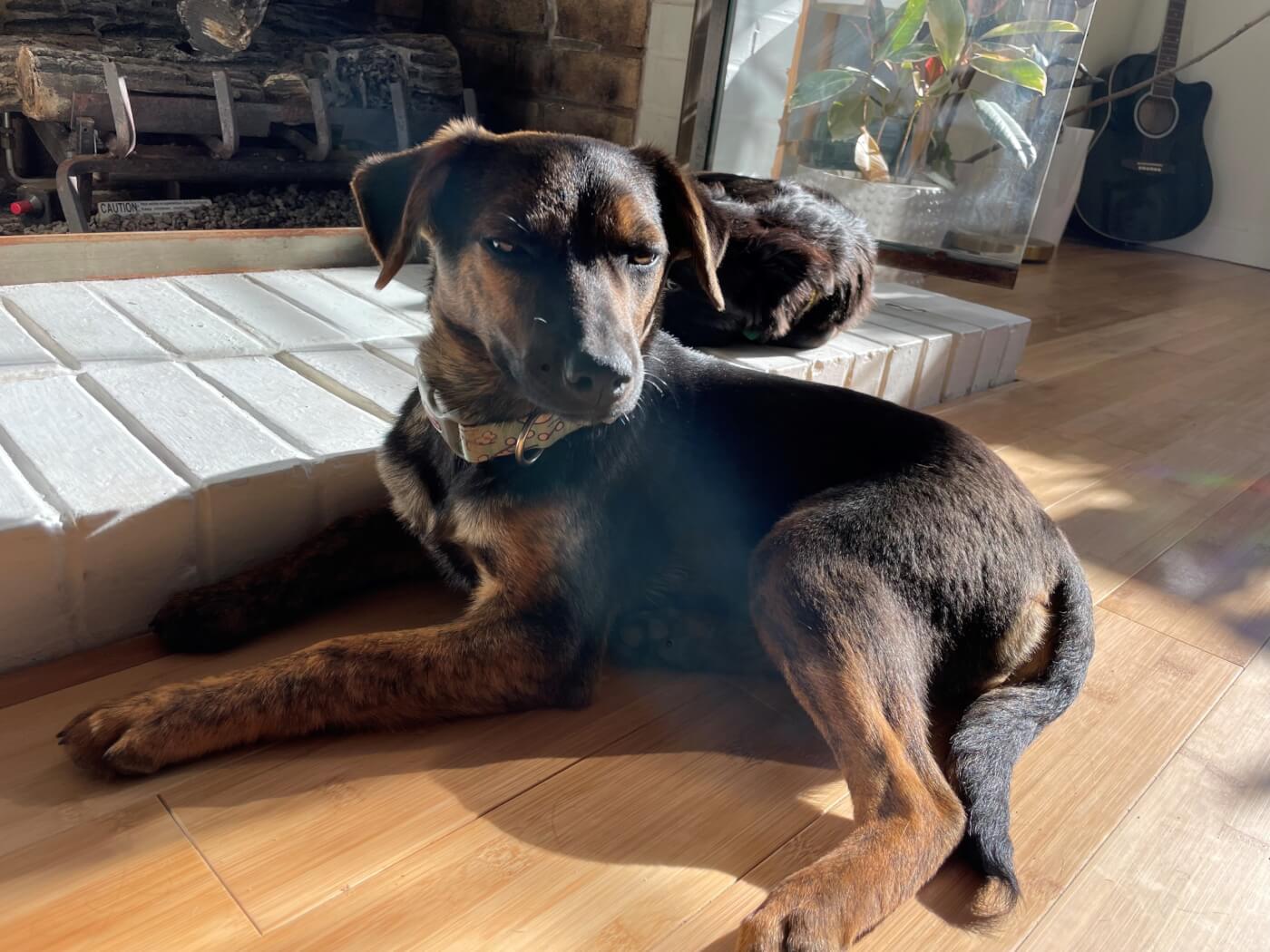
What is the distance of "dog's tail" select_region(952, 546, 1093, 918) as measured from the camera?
1299 mm

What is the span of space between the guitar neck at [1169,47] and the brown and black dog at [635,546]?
24.8ft

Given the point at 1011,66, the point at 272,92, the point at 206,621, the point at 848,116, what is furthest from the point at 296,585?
the point at 1011,66

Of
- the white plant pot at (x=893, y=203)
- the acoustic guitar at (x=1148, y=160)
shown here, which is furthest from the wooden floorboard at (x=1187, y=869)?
the acoustic guitar at (x=1148, y=160)

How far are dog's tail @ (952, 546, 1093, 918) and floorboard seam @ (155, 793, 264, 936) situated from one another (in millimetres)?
962

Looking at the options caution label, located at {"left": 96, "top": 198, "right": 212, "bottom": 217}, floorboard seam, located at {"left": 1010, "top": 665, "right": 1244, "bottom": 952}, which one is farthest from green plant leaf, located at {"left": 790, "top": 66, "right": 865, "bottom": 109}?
floorboard seam, located at {"left": 1010, "top": 665, "right": 1244, "bottom": 952}

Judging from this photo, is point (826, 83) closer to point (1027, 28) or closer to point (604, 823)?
point (1027, 28)

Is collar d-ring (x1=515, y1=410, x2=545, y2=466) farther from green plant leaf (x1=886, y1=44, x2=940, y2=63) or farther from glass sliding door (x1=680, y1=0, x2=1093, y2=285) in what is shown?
green plant leaf (x1=886, y1=44, x2=940, y2=63)

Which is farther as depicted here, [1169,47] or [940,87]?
[1169,47]

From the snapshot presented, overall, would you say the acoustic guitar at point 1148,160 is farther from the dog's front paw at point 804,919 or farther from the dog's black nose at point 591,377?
the dog's front paw at point 804,919

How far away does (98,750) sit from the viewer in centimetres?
132

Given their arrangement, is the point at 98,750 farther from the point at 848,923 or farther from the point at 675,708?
the point at 848,923

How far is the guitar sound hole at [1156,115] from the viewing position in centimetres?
770

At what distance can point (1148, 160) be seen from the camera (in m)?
7.79

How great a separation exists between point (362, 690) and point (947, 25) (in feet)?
13.6
